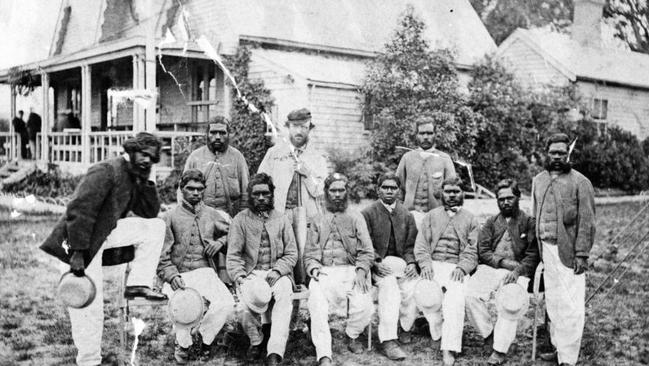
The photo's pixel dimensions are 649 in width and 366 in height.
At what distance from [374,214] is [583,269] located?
1.98m

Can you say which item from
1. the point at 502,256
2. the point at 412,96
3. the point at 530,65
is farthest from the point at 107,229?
the point at 530,65

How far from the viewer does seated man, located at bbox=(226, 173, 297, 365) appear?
18.4 feet

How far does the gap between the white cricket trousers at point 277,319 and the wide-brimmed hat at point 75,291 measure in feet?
4.26

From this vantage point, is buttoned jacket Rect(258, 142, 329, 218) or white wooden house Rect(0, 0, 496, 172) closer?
buttoned jacket Rect(258, 142, 329, 218)

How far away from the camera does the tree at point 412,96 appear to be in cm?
1619

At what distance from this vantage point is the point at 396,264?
20.9ft

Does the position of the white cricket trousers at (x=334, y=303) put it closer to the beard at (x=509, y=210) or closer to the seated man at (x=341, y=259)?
the seated man at (x=341, y=259)

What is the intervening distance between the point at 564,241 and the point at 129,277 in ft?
12.2

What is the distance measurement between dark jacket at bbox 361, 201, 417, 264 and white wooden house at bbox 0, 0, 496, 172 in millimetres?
10166

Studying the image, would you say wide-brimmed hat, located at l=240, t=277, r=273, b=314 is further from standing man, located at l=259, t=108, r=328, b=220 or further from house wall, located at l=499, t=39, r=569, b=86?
house wall, located at l=499, t=39, r=569, b=86

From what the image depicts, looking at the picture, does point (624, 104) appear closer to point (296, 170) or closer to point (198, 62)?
point (198, 62)

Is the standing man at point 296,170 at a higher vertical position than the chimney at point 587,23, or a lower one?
lower

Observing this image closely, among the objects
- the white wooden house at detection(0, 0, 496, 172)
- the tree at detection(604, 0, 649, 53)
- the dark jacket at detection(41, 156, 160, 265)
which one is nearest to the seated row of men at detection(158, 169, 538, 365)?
the dark jacket at detection(41, 156, 160, 265)

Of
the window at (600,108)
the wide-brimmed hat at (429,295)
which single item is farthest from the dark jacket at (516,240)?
the window at (600,108)
